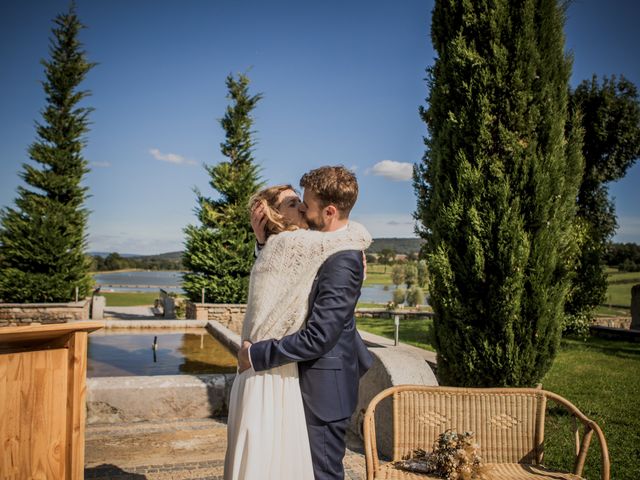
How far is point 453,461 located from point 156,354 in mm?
7014

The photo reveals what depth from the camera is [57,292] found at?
14.0 m

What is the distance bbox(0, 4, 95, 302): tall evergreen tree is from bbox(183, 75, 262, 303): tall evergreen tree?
149 inches

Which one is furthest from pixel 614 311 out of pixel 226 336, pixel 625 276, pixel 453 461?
pixel 453 461

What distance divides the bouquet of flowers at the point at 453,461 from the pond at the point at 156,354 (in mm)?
4594

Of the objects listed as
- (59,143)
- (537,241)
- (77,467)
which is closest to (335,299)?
(77,467)

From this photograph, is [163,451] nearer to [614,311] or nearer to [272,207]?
[272,207]

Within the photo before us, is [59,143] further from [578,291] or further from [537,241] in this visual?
[578,291]

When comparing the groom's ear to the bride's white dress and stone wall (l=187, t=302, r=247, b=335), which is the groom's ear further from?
stone wall (l=187, t=302, r=247, b=335)

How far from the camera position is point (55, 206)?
14.6 m

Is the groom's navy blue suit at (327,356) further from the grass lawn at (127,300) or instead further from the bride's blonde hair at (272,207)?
the grass lawn at (127,300)

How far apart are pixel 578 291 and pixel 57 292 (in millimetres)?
15219

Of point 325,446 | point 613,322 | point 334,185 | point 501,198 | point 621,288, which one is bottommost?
point 613,322

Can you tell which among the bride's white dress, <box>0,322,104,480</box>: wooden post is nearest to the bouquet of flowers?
the bride's white dress

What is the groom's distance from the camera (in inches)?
73.2
